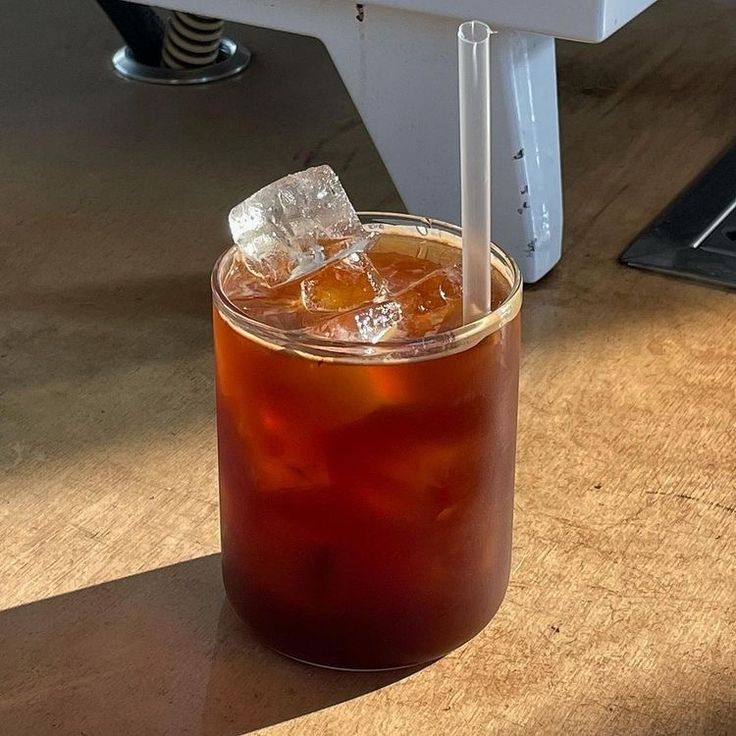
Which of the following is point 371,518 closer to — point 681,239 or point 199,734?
point 199,734

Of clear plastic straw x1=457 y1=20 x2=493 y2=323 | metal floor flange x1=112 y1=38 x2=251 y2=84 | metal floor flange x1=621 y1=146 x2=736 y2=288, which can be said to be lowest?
metal floor flange x1=112 y1=38 x2=251 y2=84

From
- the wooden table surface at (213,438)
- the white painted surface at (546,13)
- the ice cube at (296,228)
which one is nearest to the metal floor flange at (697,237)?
the wooden table surface at (213,438)

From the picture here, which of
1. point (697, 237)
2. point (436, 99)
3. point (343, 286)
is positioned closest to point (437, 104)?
point (436, 99)

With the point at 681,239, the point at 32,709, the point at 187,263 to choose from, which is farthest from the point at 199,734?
the point at 681,239

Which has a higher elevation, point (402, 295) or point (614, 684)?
point (402, 295)

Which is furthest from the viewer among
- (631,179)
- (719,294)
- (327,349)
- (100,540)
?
(631,179)

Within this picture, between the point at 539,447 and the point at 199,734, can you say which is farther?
the point at 539,447

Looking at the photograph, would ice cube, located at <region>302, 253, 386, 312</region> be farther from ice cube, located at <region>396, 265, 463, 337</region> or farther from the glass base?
the glass base

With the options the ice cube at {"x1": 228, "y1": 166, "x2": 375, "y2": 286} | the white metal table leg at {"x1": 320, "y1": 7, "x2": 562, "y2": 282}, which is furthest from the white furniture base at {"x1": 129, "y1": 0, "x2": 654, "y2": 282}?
the ice cube at {"x1": 228, "y1": 166, "x2": 375, "y2": 286}
